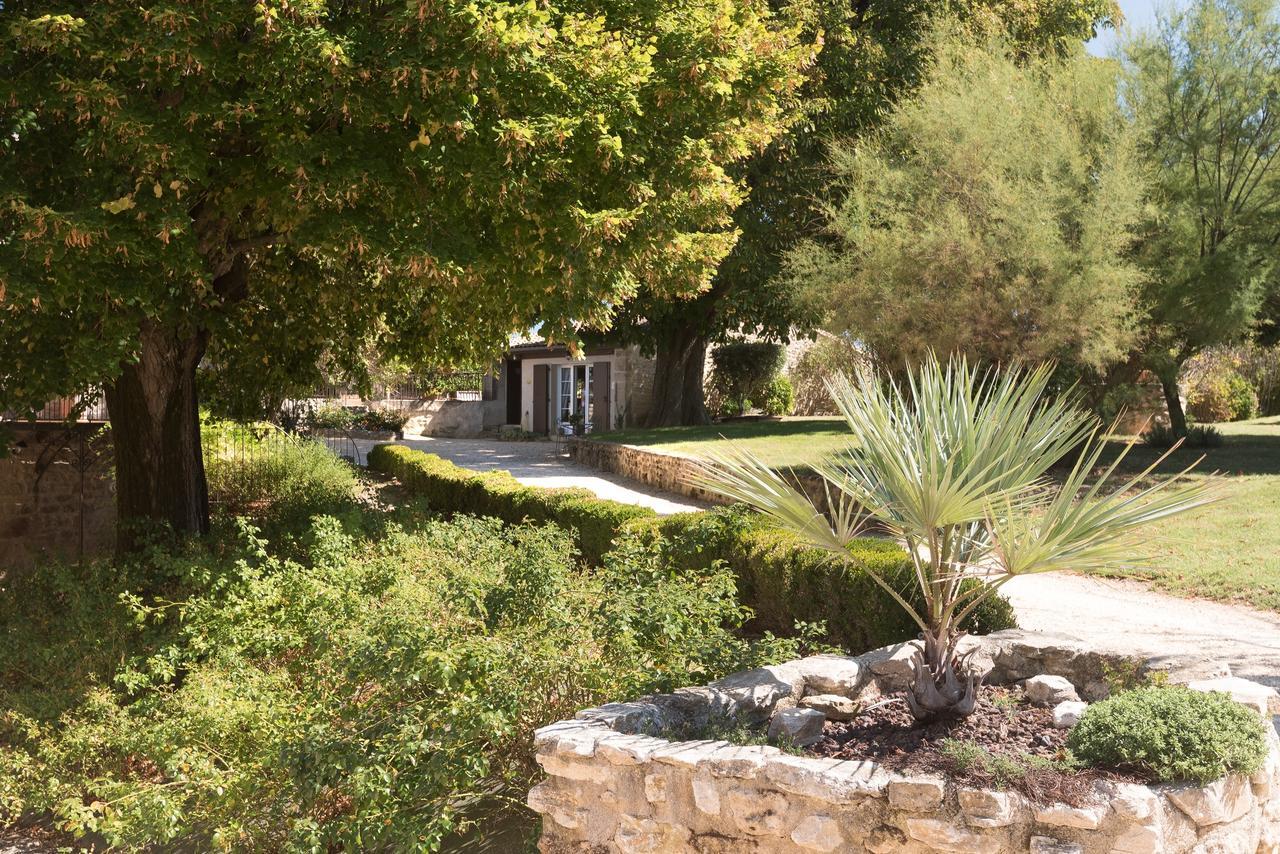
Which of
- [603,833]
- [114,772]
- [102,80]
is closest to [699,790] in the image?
[603,833]

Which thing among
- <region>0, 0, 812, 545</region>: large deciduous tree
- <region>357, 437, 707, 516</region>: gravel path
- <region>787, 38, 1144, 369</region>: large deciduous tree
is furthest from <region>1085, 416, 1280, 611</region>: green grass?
<region>357, 437, 707, 516</region>: gravel path

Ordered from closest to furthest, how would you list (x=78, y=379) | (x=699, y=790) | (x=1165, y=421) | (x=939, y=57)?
(x=699, y=790), (x=78, y=379), (x=939, y=57), (x=1165, y=421)

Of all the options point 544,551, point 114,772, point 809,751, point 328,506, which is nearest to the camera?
point 809,751

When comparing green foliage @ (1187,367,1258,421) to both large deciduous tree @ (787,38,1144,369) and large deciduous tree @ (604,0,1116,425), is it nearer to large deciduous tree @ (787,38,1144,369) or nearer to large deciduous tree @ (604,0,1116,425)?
large deciduous tree @ (604,0,1116,425)

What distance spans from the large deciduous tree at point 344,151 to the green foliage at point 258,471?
15.5 ft

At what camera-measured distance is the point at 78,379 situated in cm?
798

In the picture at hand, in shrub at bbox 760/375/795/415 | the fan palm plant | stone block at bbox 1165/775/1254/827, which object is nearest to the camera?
stone block at bbox 1165/775/1254/827

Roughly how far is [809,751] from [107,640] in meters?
5.57

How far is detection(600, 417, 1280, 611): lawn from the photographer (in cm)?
927

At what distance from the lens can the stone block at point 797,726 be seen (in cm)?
462

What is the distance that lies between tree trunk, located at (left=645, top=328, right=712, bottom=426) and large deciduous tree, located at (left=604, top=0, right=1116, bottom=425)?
475 centimetres

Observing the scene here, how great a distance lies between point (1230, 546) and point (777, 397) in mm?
20452

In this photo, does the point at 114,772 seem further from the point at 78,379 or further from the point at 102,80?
the point at 102,80

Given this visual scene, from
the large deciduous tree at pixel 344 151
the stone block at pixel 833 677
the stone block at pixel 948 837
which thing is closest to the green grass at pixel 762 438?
the large deciduous tree at pixel 344 151
